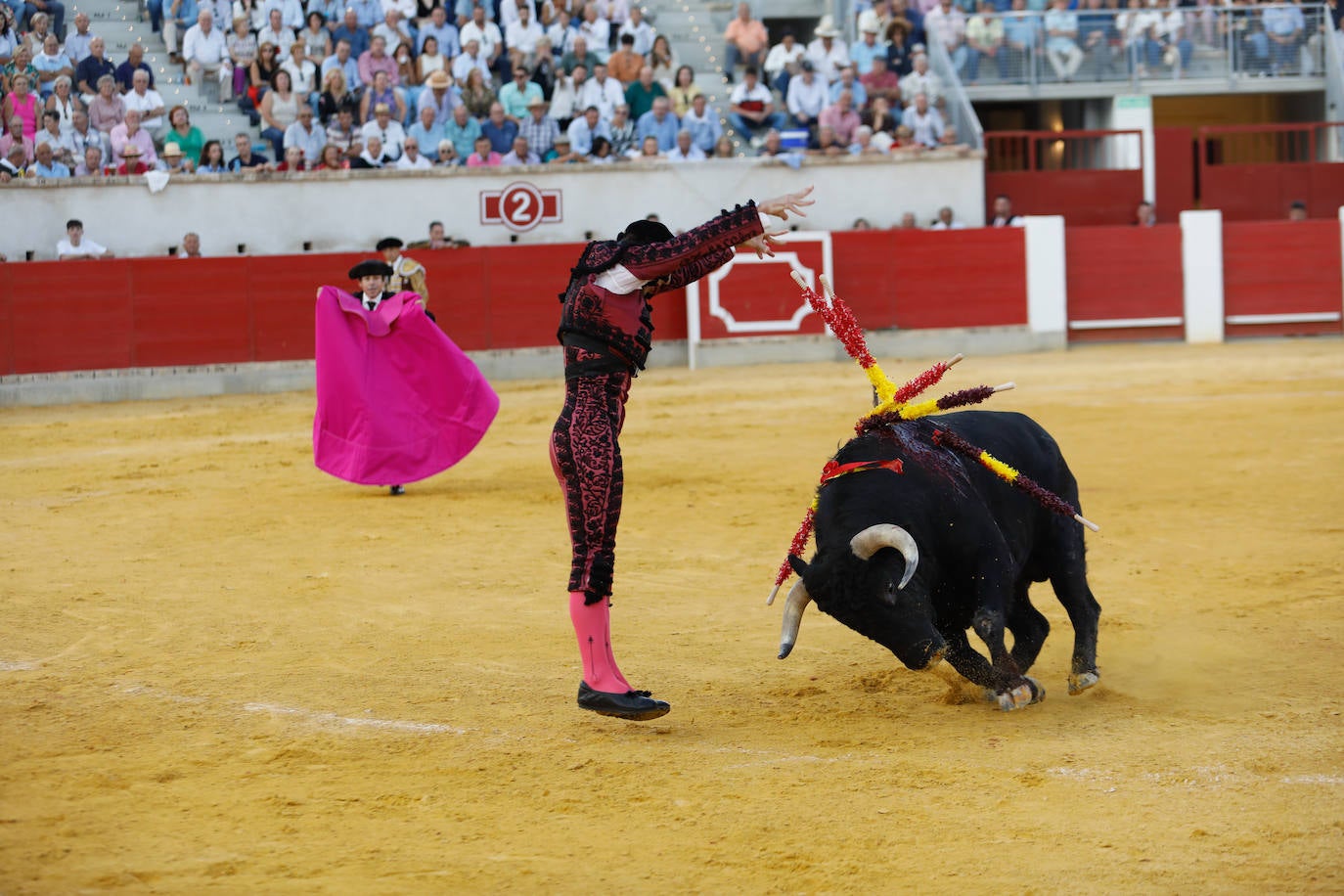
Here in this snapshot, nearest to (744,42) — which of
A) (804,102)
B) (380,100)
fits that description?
(804,102)

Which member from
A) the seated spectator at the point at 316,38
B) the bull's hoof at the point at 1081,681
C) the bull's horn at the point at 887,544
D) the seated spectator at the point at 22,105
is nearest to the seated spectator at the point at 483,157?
the seated spectator at the point at 316,38

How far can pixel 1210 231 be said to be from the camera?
55.5ft

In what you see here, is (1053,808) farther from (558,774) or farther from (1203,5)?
(1203,5)

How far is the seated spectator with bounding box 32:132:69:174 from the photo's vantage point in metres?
15.0

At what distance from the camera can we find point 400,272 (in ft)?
31.4

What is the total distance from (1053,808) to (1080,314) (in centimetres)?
1414

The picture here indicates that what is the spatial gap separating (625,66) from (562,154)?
1397 mm

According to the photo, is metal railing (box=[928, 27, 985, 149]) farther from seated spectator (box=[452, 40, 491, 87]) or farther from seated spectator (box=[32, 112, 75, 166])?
seated spectator (box=[32, 112, 75, 166])

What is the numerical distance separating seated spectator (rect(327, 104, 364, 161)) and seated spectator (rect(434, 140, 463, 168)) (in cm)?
80

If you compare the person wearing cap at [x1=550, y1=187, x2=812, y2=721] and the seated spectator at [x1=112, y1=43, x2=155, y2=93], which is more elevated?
the seated spectator at [x1=112, y1=43, x2=155, y2=93]

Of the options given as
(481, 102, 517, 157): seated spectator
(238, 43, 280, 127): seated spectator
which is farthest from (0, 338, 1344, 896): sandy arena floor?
(238, 43, 280, 127): seated spectator

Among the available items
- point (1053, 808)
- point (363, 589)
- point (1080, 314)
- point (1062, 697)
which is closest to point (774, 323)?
point (1080, 314)

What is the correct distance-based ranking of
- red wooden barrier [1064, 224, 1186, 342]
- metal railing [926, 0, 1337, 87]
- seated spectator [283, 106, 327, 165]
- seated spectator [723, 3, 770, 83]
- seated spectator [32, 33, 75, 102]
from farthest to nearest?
metal railing [926, 0, 1337, 87] < seated spectator [723, 3, 770, 83] < red wooden barrier [1064, 224, 1186, 342] < seated spectator [283, 106, 327, 165] < seated spectator [32, 33, 75, 102]

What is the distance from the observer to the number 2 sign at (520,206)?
1608cm
